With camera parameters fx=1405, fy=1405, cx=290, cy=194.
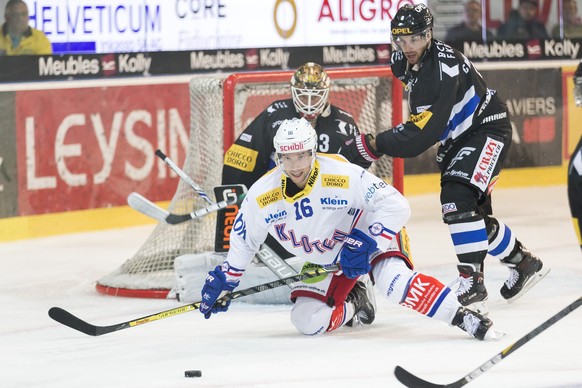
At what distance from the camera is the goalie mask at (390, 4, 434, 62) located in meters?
5.14

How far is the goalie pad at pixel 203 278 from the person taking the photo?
5.62m

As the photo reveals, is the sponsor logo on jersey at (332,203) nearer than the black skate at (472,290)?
Yes

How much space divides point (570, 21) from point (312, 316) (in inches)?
205

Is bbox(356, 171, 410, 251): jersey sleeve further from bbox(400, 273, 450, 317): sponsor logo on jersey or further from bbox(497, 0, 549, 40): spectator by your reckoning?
bbox(497, 0, 549, 40): spectator

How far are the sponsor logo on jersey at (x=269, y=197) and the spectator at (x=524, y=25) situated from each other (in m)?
4.86

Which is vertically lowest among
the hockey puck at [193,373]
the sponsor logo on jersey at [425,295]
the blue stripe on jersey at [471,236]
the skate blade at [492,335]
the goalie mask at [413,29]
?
the hockey puck at [193,373]

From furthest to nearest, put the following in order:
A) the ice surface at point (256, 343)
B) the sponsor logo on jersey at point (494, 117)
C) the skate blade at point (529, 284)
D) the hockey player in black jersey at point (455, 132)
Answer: the skate blade at point (529, 284) < the sponsor logo on jersey at point (494, 117) < the hockey player in black jersey at point (455, 132) < the ice surface at point (256, 343)

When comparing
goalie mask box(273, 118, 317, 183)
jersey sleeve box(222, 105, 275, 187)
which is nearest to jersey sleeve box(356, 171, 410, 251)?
goalie mask box(273, 118, 317, 183)

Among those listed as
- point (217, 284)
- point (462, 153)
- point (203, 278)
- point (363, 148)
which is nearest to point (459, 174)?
point (462, 153)

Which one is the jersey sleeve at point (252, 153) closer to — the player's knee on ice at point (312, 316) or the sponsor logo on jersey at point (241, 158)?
the sponsor logo on jersey at point (241, 158)

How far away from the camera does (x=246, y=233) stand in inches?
185

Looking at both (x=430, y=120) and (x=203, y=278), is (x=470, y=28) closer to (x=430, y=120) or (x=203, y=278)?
(x=203, y=278)

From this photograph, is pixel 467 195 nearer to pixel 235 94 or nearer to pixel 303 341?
pixel 303 341

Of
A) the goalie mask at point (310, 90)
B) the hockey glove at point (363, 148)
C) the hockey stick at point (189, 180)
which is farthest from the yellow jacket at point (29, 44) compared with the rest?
the hockey glove at point (363, 148)
